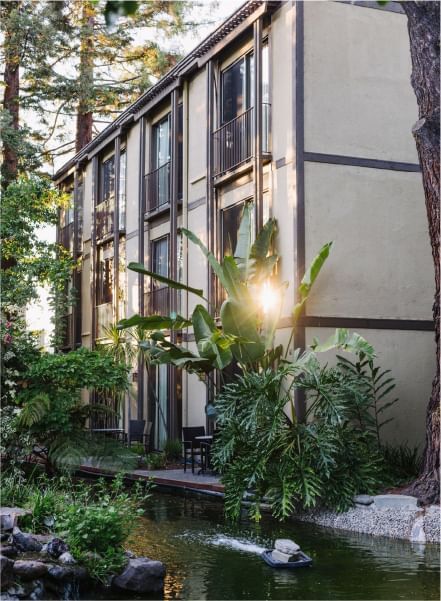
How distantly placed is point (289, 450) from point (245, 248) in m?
4.33

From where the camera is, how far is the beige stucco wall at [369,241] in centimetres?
1388

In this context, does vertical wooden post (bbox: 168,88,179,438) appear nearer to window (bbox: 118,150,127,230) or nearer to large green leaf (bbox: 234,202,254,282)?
window (bbox: 118,150,127,230)

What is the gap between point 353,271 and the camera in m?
14.1

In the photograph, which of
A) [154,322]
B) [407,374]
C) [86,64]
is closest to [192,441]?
[154,322]

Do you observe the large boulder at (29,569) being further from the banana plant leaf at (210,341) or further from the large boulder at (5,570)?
the banana plant leaf at (210,341)

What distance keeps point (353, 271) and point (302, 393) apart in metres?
2.40

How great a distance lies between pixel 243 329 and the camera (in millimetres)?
12523

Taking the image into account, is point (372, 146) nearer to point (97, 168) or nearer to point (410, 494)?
point (410, 494)

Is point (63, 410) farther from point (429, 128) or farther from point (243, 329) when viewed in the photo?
point (429, 128)

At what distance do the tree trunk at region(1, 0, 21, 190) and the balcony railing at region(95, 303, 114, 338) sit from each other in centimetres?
456

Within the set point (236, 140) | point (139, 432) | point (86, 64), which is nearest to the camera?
point (236, 140)

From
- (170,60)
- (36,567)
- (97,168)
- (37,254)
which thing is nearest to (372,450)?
(36,567)

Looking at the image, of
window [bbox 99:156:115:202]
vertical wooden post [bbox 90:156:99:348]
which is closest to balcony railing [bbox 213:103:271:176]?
window [bbox 99:156:115:202]

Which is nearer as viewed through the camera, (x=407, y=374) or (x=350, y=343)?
(x=350, y=343)
